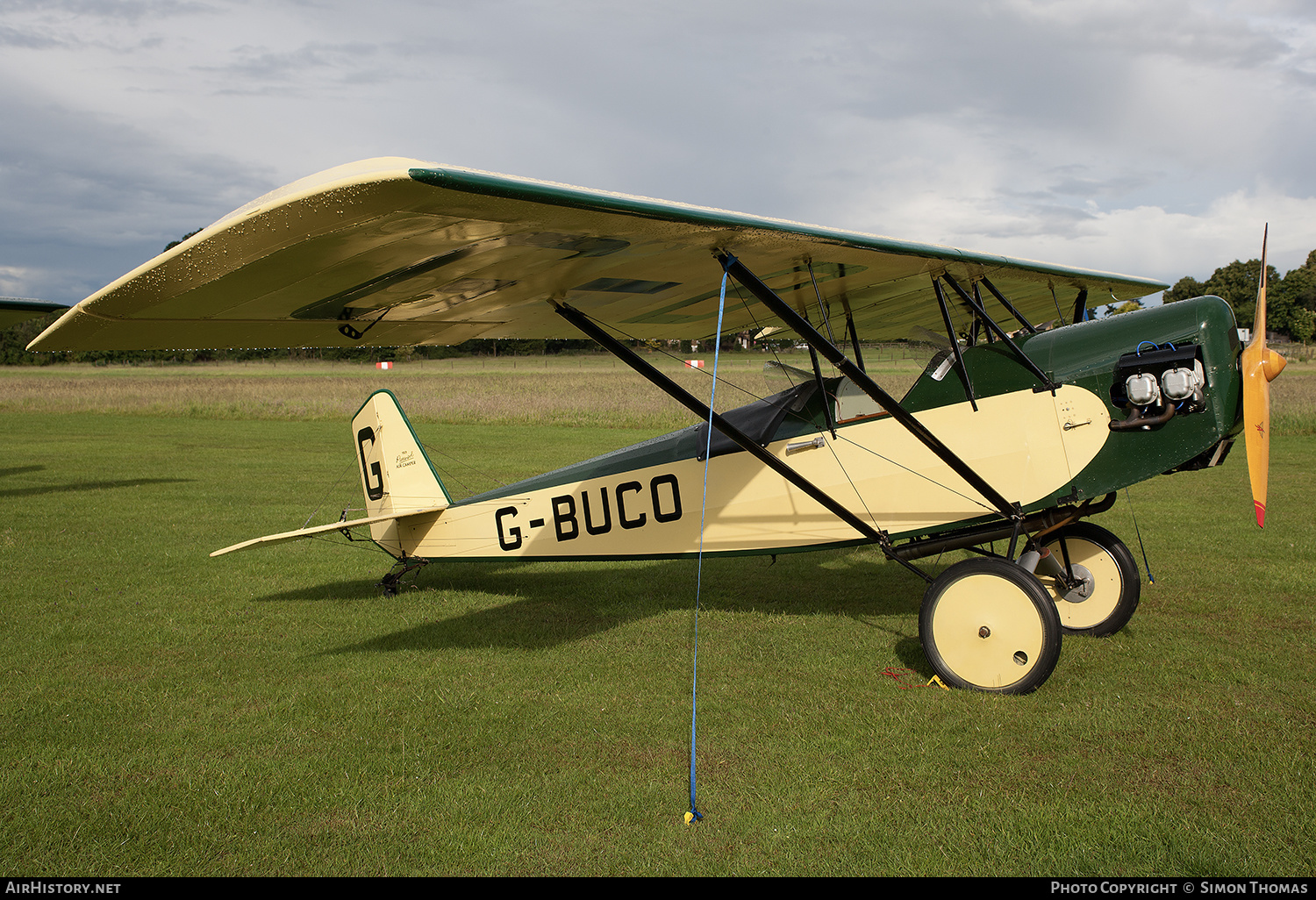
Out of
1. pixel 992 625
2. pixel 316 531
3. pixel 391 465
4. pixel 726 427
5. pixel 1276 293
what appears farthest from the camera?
pixel 1276 293

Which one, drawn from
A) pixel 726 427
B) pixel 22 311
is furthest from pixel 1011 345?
pixel 22 311

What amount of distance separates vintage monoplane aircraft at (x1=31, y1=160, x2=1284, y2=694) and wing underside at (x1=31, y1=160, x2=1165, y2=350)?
0.02 meters

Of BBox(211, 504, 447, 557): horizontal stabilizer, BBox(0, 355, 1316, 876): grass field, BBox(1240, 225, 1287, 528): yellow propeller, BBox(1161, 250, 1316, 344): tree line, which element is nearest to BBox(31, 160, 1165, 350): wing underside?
BBox(0, 355, 1316, 876): grass field

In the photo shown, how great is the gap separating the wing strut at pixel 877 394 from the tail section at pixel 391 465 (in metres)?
3.68

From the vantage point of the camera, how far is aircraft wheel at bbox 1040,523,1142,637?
5.61 meters

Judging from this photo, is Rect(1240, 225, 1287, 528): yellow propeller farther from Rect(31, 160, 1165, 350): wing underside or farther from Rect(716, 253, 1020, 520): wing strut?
Rect(31, 160, 1165, 350): wing underside

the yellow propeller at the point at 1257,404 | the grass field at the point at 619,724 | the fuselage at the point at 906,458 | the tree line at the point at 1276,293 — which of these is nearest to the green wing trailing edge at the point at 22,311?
the grass field at the point at 619,724

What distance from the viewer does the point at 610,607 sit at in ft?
22.8

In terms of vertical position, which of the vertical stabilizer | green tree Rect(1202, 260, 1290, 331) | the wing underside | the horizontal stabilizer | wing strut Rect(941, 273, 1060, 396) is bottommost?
the horizontal stabilizer

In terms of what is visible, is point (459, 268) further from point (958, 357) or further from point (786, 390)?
point (958, 357)

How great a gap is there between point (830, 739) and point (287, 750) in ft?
9.02

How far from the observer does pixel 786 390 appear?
584 cm

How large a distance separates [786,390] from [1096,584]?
2548 mm

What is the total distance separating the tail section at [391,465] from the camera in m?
7.09
